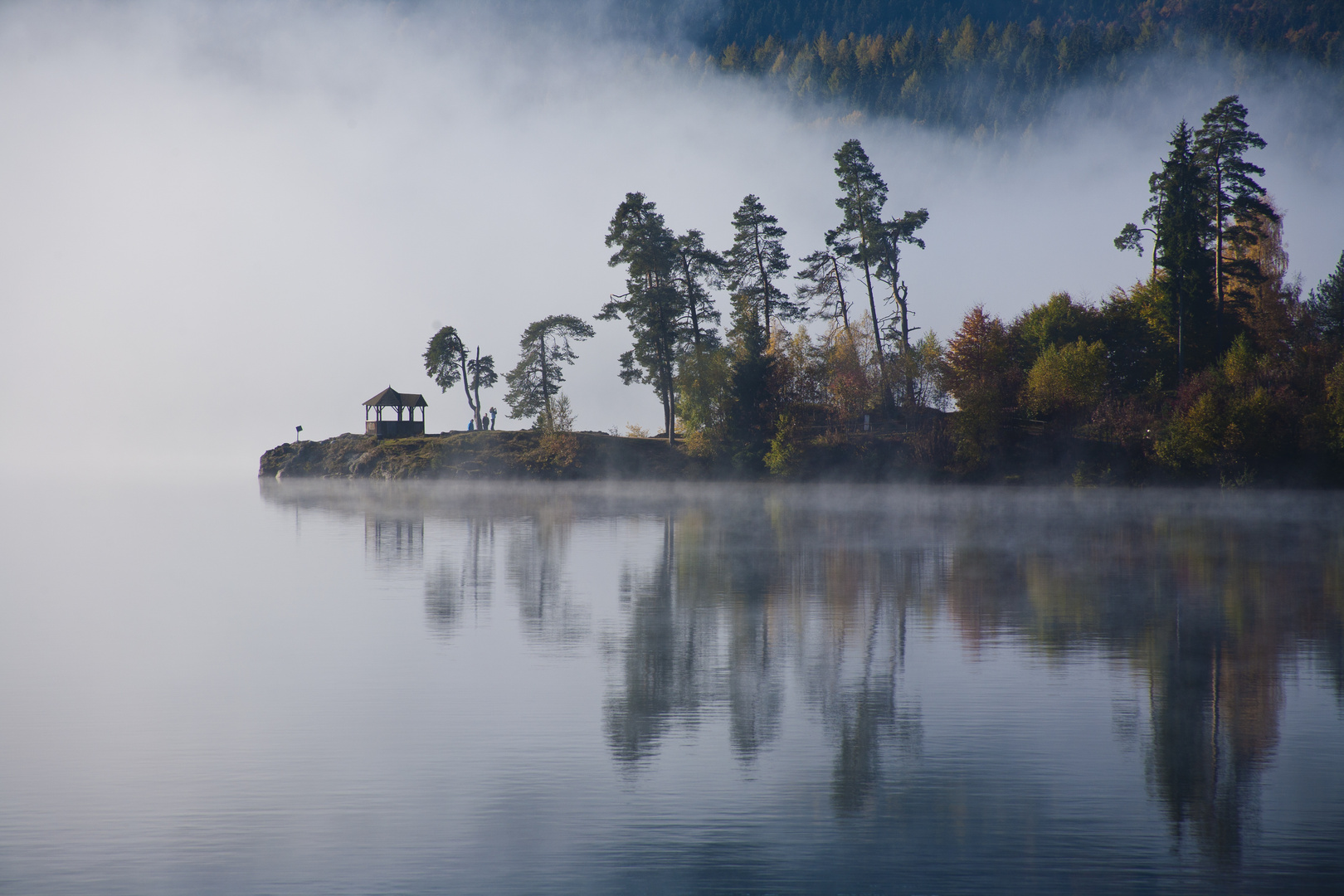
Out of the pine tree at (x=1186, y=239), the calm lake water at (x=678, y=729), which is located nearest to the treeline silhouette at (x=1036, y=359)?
the pine tree at (x=1186, y=239)

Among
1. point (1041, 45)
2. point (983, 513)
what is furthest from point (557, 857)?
point (1041, 45)

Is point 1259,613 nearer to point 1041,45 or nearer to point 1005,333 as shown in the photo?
point 1005,333

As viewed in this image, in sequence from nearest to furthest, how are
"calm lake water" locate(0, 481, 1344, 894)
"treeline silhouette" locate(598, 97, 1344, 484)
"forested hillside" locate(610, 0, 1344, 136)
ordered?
1. "calm lake water" locate(0, 481, 1344, 894)
2. "treeline silhouette" locate(598, 97, 1344, 484)
3. "forested hillside" locate(610, 0, 1344, 136)

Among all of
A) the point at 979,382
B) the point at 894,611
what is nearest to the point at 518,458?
the point at 979,382

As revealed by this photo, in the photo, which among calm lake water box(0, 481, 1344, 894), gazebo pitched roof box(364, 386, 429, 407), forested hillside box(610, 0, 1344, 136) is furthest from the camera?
forested hillside box(610, 0, 1344, 136)

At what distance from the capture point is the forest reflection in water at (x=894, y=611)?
35.1ft

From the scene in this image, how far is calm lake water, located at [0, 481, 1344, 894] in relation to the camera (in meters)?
7.90

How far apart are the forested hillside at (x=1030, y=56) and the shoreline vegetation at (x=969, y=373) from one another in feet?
174

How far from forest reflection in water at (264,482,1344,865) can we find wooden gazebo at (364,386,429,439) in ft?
186

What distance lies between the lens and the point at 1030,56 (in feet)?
445

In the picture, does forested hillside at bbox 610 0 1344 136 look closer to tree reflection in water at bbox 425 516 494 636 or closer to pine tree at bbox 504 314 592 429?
pine tree at bbox 504 314 592 429

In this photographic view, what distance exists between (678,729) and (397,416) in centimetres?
9041

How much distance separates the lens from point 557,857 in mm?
7965

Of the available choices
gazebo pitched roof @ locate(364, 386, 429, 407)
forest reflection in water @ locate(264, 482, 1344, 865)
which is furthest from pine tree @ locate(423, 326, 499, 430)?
forest reflection in water @ locate(264, 482, 1344, 865)
